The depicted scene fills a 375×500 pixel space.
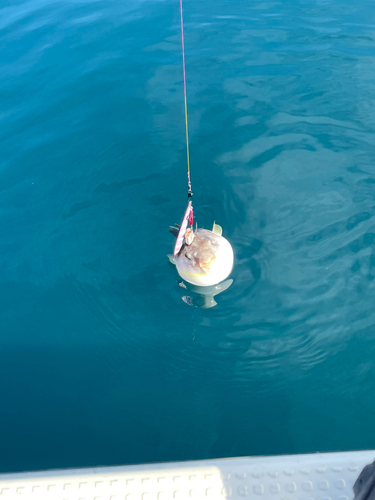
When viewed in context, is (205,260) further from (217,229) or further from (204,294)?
(217,229)

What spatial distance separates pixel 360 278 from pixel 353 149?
311cm

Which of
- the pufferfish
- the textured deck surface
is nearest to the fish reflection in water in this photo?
the pufferfish

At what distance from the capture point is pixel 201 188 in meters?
7.32

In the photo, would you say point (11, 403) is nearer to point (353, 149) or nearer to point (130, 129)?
point (130, 129)

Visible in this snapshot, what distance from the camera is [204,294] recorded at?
601 cm

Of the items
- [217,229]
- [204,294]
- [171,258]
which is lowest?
[204,294]

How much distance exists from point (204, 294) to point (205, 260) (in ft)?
2.60

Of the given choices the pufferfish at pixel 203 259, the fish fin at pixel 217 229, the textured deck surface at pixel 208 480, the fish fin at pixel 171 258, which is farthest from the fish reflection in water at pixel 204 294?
the textured deck surface at pixel 208 480

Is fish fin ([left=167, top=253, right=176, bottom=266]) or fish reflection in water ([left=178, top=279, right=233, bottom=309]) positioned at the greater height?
fish fin ([left=167, top=253, right=176, bottom=266])

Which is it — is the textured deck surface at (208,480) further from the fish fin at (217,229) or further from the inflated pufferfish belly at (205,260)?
the fish fin at (217,229)

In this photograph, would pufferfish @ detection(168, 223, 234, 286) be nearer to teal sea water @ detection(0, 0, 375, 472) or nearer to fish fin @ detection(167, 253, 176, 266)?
fish fin @ detection(167, 253, 176, 266)

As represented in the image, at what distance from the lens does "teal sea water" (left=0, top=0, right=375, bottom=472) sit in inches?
194

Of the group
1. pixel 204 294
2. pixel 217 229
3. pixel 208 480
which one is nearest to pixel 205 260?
pixel 204 294

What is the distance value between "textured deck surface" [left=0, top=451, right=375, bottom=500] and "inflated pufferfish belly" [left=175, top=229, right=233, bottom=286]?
238 cm
